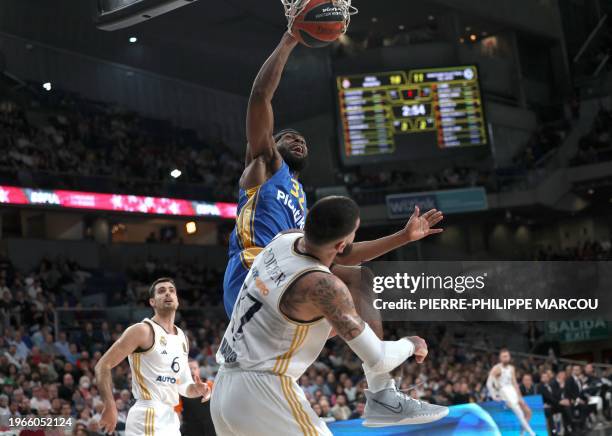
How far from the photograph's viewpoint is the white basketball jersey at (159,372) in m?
7.43

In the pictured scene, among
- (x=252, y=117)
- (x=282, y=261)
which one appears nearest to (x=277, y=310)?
(x=282, y=261)

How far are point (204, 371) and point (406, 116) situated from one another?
9776 mm

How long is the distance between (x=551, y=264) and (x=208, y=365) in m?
8.80

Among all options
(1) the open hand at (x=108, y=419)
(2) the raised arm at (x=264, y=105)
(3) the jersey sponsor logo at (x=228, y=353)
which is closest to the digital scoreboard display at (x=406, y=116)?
(1) the open hand at (x=108, y=419)

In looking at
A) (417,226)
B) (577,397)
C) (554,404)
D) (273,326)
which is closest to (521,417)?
(554,404)

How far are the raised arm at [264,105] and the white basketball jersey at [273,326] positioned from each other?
1.27 meters

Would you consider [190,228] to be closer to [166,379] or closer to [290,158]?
[166,379]

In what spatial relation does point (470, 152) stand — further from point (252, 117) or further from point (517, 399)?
point (252, 117)

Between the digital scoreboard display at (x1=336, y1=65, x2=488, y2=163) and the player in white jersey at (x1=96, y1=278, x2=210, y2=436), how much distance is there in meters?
15.4

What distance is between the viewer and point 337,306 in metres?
3.58

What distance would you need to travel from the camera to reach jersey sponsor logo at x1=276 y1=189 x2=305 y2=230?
17.1ft

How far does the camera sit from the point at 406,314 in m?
16.1

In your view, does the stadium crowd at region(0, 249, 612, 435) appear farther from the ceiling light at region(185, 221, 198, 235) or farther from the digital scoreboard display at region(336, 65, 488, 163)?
the ceiling light at region(185, 221, 198, 235)

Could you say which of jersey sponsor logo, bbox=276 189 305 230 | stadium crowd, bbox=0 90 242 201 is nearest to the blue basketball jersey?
jersey sponsor logo, bbox=276 189 305 230
